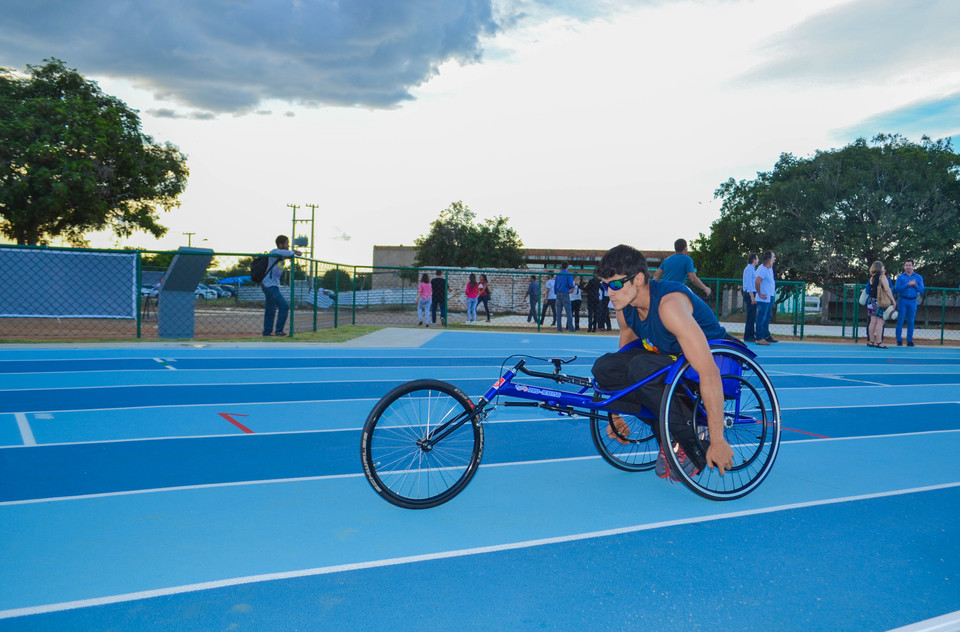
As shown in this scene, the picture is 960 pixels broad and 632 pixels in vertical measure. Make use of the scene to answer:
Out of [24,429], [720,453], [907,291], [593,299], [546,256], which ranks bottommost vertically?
[24,429]

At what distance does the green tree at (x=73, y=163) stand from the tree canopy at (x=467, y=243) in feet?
97.9

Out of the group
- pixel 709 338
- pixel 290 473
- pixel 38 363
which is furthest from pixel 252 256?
pixel 709 338

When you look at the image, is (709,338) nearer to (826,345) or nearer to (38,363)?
(38,363)

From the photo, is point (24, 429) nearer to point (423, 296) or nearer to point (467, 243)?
point (423, 296)

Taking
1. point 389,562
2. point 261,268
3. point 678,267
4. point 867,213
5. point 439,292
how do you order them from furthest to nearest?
1. point 867,213
2. point 439,292
3. point 261,268
4. point 678,267
5. point 389,562

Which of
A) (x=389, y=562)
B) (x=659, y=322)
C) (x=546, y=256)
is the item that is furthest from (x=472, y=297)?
(x=546, y=256)

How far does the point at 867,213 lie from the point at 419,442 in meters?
42.5

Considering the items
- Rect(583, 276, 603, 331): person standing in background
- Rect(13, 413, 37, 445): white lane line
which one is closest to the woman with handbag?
Rect(583, 276, 603, 331): person standing in background

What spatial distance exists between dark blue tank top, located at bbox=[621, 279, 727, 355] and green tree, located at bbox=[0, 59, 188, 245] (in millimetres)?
26205

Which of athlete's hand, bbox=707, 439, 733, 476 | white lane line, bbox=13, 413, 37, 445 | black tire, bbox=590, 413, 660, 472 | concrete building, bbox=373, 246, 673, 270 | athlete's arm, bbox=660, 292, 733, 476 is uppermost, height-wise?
concrete building, bbox=373, 246, 673, 270

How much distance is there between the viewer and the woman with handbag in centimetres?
1636

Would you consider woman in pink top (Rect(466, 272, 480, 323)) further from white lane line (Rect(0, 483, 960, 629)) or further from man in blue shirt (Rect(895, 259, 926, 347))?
white lane line (Rect(0, 483, 960, 629))

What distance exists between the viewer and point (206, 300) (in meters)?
22.8

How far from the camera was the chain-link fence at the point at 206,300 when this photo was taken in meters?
14.1
